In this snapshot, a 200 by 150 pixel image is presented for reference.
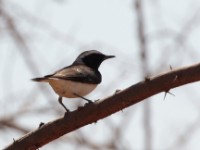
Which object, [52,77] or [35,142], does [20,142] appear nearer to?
[35,142]

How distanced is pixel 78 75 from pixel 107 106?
156cm

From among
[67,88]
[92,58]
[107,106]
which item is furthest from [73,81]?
[107,106]

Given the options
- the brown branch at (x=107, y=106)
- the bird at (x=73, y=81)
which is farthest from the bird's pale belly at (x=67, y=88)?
the brown branch at (x=107, y=106)

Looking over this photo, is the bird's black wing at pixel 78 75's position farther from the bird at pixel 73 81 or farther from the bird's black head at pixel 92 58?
the bird's black head at pixel 92 58

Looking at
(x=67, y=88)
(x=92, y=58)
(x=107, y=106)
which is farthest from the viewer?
(x=92, y=58)

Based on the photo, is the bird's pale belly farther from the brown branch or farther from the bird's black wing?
the brown branch

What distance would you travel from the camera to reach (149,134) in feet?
12.8

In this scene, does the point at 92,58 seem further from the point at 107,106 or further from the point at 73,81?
the point at 107,106

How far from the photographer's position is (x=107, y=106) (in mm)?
3461

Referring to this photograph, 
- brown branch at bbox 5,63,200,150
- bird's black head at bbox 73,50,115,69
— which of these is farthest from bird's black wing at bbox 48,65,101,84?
brown branch at bbox 5,63,200,150

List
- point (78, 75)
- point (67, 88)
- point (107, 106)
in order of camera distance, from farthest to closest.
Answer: point (78, 75)
point (67, 88)
point (107, 106)

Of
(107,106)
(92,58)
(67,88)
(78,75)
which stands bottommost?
(107,106)

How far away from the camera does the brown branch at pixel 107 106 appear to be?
127 inches

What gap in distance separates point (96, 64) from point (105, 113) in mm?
2605
